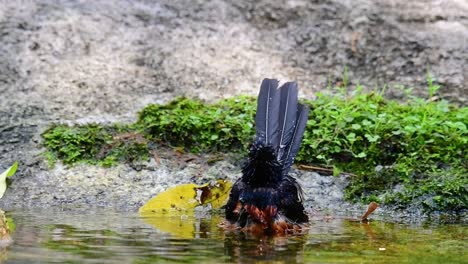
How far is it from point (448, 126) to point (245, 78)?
2.33 m

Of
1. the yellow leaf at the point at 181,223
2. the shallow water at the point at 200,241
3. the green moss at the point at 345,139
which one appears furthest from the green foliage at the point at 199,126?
the shallow water at the point at 200,241

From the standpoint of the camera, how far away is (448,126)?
22.6 feet

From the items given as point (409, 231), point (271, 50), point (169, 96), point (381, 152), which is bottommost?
point (409, 231)

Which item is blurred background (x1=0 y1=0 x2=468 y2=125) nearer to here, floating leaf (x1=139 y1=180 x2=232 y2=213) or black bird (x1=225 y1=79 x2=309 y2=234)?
floating leaf (x1=139 y1=180 x2=232 y2=213)

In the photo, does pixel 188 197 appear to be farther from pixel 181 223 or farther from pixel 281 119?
pixel 281 119

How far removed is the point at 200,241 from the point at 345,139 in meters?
2.67

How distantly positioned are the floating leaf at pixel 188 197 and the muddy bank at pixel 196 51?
59.8 inches

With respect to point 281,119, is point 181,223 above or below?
below

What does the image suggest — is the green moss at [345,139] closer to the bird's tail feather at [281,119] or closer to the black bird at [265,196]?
the bird's tail feather at [281,119]

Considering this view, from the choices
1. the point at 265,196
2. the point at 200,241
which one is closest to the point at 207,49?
the point at 265,196

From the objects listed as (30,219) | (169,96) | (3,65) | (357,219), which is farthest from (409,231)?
(3,65)

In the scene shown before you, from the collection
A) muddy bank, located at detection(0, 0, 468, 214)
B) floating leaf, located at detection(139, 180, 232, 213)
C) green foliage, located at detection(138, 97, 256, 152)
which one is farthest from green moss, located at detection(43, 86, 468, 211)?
floating leaf, located at detection(139, 180, 232, 213)

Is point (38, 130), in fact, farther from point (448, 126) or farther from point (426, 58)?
point (426, 58)

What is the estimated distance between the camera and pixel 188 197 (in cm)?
608
